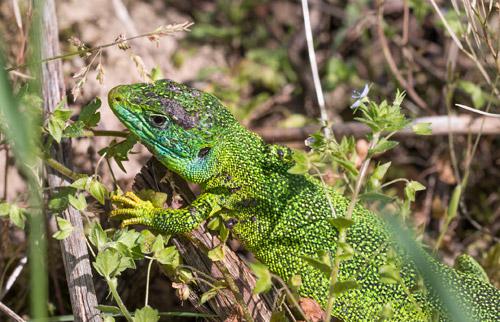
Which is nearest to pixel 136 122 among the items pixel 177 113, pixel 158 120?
pixel 158 120

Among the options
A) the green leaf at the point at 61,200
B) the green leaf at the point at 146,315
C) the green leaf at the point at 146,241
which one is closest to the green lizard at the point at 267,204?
the green leaf at the point at 146,241

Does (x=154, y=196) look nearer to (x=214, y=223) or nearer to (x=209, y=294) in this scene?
(x=214, y=223)

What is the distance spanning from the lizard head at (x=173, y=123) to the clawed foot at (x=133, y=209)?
24 cm

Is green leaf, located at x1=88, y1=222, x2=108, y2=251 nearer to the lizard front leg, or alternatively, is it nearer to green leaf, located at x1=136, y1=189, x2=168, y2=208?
the lizard front leg

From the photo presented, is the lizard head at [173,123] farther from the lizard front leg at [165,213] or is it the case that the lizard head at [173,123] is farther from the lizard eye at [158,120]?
the lizard front leg at [165,213]

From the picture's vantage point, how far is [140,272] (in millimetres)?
4188

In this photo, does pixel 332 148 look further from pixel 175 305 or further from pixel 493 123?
pixel 493 123

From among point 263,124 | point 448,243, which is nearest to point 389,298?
point 448,243

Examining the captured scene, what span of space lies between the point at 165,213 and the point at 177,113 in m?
0.52

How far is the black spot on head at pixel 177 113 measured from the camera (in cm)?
353

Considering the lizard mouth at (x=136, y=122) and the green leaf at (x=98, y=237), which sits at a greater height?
the lizard mouth at (x=136, y=122)

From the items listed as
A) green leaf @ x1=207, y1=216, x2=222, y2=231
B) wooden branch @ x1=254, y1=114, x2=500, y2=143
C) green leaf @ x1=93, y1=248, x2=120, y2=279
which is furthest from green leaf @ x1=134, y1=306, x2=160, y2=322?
wooden branch @ x1=254, y1=114, x2=500, y2=143

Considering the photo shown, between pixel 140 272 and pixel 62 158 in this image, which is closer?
pixel 62 158

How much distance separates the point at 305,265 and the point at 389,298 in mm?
467
